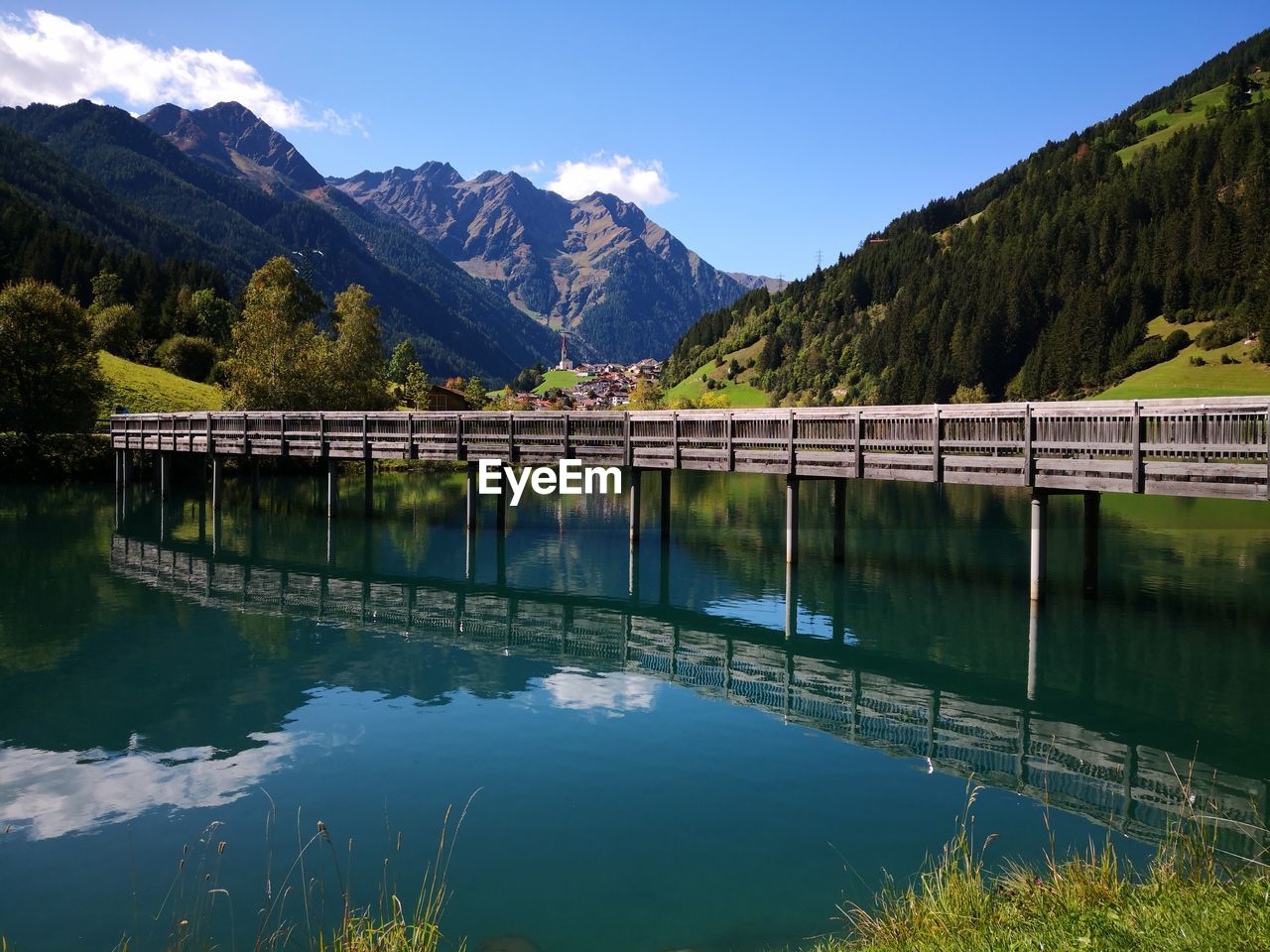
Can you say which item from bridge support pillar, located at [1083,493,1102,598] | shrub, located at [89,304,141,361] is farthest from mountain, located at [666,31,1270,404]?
shrub, located at [89,304,141,361]

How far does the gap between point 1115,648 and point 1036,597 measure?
11.0 feet

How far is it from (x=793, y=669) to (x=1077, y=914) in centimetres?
1213

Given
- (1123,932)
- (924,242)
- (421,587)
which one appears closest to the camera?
(1123,932)

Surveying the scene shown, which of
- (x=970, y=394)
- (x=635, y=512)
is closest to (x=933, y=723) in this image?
(x=635, y=512)

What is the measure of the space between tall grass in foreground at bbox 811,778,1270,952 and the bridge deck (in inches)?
502

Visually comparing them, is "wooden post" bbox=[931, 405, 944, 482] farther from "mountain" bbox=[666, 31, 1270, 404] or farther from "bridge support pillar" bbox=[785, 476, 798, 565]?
"mountain" bbox=[666, 31, 1270, 404]

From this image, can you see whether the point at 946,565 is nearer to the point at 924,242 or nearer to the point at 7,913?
the point at 7,913

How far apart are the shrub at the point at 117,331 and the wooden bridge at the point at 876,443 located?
6060cm

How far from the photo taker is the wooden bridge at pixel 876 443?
19.8m

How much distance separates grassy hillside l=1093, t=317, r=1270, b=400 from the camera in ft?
308

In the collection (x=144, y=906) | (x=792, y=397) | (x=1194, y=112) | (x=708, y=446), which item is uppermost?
(x=1194, y=112)

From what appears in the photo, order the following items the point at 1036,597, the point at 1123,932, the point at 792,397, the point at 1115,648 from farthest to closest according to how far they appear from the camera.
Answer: the point at 792,397 → the point at 1036,597 → the point at 1115,648 → the point at 1123,932

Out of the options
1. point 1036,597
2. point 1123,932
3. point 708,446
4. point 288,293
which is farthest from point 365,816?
point 288,293

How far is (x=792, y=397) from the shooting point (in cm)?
16238
